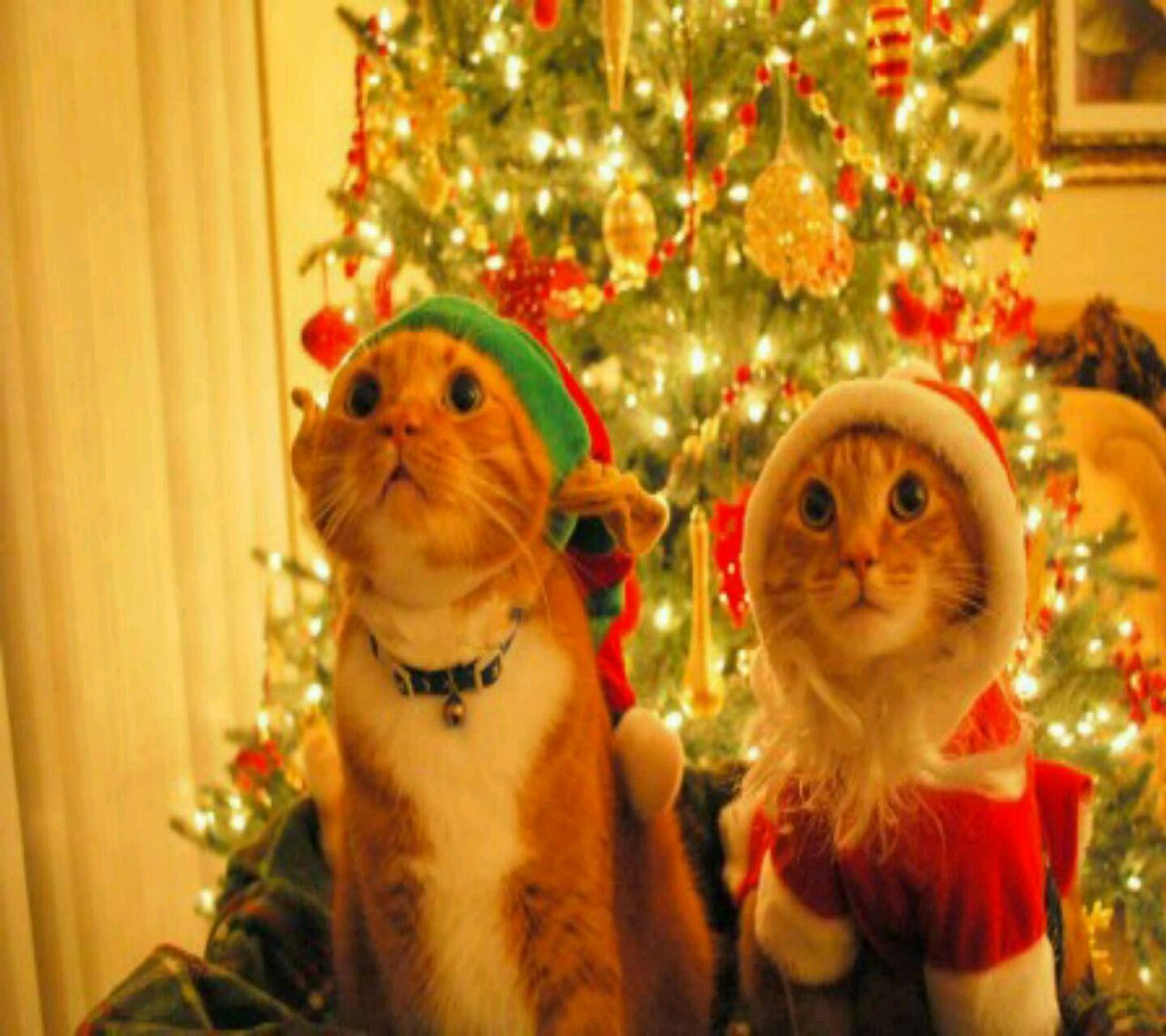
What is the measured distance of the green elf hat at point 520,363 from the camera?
72cm

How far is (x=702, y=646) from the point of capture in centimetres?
121

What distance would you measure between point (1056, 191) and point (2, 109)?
208 centimetres

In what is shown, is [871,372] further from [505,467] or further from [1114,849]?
[505,467]

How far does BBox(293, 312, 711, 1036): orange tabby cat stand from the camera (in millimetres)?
673

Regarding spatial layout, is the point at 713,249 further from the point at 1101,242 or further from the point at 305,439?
the point at 1101,242

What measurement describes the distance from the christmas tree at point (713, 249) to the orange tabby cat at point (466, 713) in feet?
2.14

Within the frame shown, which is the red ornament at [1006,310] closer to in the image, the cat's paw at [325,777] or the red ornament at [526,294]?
the red ornament at [526,294]

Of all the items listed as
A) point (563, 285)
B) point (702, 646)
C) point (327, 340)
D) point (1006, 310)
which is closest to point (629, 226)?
point (563, 285)

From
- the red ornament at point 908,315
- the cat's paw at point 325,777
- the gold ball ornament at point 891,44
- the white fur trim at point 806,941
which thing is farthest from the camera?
the red ornament at point 908,315

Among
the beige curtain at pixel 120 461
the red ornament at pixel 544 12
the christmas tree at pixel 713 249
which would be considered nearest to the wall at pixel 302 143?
the beige curtain at pixel 120 461

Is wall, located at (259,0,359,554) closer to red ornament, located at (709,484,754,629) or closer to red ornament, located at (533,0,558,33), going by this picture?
red ornament, located at (533,0,558,33)

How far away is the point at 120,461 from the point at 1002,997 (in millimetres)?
1237

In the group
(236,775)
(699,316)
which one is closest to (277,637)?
(236,775)

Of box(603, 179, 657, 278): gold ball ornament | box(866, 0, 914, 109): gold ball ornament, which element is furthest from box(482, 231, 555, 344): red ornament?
box(866, 0, 914, 109): gold ball ornament
